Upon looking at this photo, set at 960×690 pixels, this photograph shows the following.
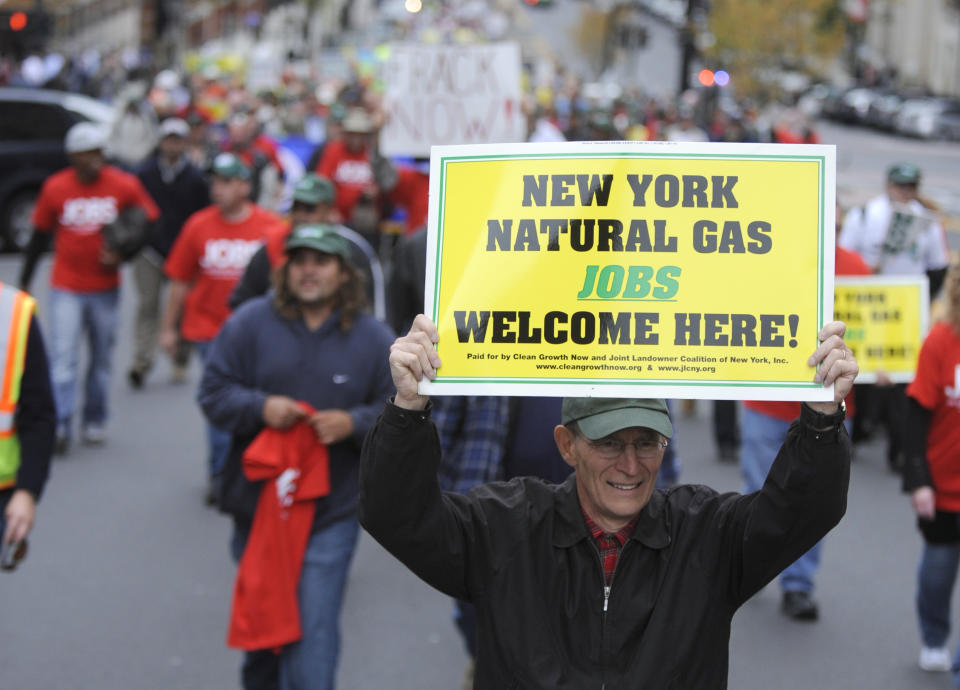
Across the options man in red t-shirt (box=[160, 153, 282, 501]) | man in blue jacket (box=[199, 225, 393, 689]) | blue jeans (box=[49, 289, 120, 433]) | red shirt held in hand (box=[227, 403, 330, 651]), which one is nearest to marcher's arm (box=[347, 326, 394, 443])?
man in blue jacket (box=[199, 225, 393, 689])

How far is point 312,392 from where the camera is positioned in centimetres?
510

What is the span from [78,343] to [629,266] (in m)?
7.03

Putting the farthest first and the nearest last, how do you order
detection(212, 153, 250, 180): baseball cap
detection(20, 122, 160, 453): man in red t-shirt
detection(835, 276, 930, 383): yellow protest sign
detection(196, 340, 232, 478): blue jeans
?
detection(20, 122, 160, 453): man in red t-shirt < detection(212, 153, 250, 180): baseball cap < detection(196, 340, 232, 478): blue jeans < detection(835, 276, 930, 383): yellow protest sign

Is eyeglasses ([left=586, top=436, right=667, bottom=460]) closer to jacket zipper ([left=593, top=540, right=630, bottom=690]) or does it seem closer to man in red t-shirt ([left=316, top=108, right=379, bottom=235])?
jacket zipper ([left=593, top=540, right=630, bottom=690])

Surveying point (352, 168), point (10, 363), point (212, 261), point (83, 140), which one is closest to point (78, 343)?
point (83, 140)

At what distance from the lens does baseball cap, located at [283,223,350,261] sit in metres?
5.19

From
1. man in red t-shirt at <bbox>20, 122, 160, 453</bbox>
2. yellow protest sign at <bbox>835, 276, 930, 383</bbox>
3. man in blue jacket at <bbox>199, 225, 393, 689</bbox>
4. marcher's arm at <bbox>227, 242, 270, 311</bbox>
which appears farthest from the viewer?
man in red t-shirt at <bbox>20, 122, 160, 453</bbox>

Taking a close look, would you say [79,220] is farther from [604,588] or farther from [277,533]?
[604,588]

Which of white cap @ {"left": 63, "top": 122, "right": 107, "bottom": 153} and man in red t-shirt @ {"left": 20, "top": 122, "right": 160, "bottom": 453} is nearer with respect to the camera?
white cap @ {"left": 63, "top": 122, "right": 107, "bottom": 153}

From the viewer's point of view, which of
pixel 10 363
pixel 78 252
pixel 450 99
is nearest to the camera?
pixel 10 363

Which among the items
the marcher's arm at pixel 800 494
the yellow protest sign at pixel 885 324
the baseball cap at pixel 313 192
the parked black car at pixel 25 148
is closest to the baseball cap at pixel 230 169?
the baseball cap at pixel 313 192

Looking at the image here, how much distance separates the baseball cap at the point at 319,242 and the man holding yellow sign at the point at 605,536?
213 cm

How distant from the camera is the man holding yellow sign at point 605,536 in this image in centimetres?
299

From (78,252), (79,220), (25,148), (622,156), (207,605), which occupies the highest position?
(25,148)
